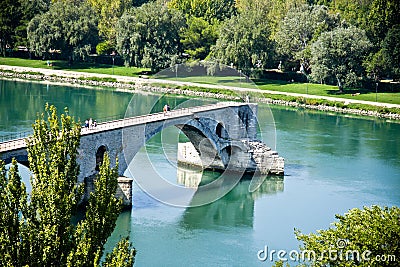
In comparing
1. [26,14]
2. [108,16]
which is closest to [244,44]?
[108,16]

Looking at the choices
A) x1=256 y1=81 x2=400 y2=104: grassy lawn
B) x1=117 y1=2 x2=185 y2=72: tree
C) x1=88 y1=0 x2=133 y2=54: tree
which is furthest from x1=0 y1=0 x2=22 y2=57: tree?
x1=256 y1=81 x2=400 y2=104: grassy lawn

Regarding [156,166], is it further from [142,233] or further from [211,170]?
[142,233]

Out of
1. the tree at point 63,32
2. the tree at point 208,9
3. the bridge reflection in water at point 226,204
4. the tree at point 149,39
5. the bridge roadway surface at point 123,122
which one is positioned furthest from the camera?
the tree at point 208,9

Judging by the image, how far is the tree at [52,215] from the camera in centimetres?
1917

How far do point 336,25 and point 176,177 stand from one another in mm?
45332

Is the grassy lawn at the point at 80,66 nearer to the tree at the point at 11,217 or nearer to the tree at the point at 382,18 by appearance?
the tree at the point at 382,18

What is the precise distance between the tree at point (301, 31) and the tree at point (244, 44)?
233 centimetres

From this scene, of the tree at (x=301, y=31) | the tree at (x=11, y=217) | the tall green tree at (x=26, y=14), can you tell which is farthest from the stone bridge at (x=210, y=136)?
the tall green tree at (x=26, y=14)

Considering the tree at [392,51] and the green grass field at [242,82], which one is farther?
the green grass field at [242,82]

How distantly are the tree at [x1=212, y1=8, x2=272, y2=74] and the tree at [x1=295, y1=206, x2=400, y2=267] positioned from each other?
56.5 meters

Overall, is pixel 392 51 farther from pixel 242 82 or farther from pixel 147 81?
pixel 147 81

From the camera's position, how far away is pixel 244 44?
7675cm

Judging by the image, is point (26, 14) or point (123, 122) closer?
point (123, 122)

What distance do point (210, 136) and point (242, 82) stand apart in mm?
35503
